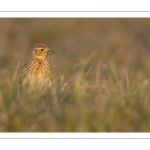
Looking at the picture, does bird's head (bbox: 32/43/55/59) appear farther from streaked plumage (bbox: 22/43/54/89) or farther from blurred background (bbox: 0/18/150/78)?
blurred background (bbox: 0/18/150/78)

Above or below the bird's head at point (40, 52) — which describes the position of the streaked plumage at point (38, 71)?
below

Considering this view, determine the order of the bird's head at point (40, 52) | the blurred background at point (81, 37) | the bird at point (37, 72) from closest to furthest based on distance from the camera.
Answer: the bird at point (37, 72) → the bird's head at point (40, 52) → the blurred background at point (81, 37)

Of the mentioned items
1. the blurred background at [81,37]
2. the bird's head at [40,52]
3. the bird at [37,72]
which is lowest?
the bird at [37,72]

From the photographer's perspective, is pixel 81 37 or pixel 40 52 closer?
pixel 40 52

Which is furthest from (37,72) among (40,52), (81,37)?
(81,37)

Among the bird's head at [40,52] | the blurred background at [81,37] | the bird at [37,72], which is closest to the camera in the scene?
the bird at [37,72]

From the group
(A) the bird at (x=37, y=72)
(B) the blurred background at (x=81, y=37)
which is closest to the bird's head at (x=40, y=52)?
(A) the bird at (x=37, y=72)

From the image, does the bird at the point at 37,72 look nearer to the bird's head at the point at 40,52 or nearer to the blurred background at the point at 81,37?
the bird's head at the point at 40,52

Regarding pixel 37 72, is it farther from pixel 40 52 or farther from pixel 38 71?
pixel 40 52
